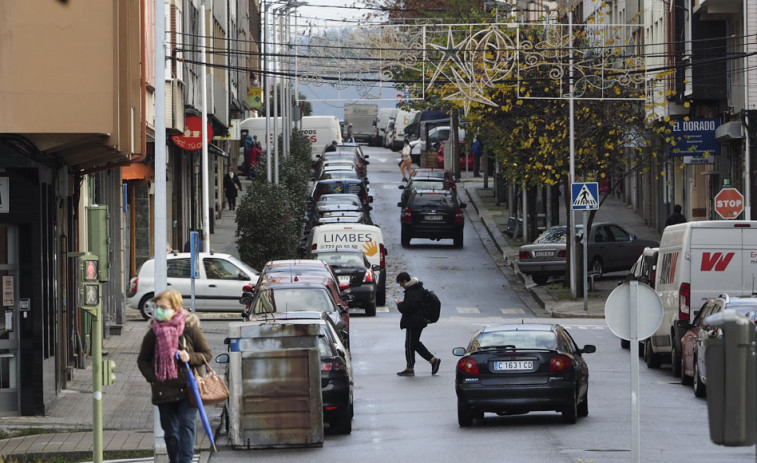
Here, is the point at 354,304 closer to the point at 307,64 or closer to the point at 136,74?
the point at 307,64

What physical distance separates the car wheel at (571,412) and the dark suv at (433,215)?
1271 inches

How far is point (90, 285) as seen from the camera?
569 inches

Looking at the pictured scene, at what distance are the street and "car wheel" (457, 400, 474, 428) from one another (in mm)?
107

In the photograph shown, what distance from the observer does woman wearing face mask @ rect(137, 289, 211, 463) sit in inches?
493

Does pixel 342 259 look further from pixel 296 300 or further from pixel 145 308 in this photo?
pixel 296 300

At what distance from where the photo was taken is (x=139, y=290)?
3481 centimetres

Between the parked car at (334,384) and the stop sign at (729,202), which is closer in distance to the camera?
the parked car at (334,384)

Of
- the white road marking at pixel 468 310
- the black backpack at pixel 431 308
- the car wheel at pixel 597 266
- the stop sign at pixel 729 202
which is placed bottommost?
the white road marking at pixel 468 310

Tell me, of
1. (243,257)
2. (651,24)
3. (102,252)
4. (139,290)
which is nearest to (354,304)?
(139,290)

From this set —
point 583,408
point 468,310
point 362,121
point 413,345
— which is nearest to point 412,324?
point 413,345

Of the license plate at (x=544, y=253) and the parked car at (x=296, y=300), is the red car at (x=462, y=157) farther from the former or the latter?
the parked car at (x=296, y=300)

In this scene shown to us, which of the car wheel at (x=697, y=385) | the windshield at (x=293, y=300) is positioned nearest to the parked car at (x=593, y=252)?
the windshield at (x=293, y=300)

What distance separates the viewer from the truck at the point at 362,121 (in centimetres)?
10841

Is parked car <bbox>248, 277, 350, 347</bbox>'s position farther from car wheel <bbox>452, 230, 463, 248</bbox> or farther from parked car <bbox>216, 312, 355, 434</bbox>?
car wheel <bbox>452, 230, 463, 248</bbox>
